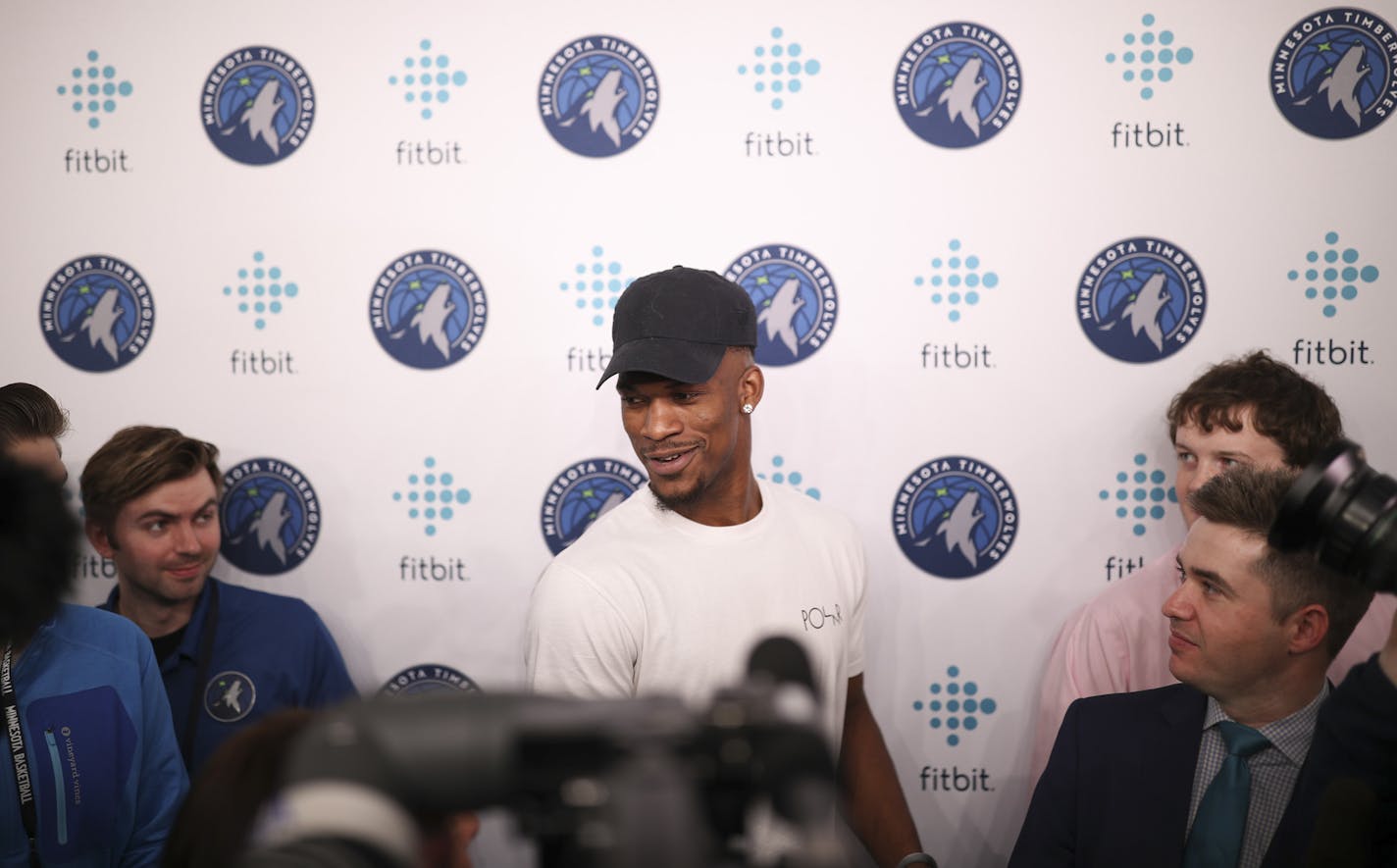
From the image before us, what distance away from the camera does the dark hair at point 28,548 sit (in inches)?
30.0

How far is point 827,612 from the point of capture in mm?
1740

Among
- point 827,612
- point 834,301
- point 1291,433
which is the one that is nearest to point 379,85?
point 834,301

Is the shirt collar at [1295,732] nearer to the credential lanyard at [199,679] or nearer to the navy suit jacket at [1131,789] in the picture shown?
the navy suit jacket at [1131,789]

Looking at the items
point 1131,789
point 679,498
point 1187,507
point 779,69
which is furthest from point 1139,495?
point 779,69

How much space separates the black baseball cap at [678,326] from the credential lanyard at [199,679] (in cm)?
100

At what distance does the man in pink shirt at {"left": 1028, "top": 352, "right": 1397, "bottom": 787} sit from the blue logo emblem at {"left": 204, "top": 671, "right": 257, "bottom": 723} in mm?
1544

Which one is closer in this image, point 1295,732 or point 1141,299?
point 1295,732

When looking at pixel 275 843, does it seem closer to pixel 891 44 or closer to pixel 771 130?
pixel 771 130

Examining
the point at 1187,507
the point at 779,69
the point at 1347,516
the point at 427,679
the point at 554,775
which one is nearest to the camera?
the point at 554,775

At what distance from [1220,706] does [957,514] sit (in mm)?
755

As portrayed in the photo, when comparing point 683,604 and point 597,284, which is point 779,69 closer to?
point 597,284

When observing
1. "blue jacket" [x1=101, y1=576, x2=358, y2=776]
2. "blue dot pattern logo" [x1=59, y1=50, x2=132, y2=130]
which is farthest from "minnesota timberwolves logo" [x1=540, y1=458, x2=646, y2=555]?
"blue dot pattern logo" [x1=59, y1=50, x2=132, y2=130]

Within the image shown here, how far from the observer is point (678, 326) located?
A: 166 cm

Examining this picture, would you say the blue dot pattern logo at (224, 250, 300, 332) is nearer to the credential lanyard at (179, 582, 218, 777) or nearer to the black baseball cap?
the credential lanyard at (179, 582, 218, 777)
